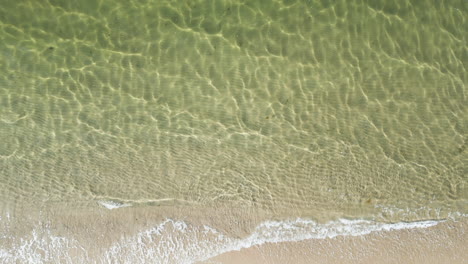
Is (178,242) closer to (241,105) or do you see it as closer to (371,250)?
(241,105)

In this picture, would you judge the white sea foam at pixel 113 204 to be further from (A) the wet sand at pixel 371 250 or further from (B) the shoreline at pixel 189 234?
(A) the wet sand at pixel 371 250

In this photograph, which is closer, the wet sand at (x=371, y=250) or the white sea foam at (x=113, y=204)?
the wet sand at (x=371, y=250)

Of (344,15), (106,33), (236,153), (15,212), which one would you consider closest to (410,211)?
(236,153)

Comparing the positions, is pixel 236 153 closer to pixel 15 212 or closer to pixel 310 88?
pixel 310 88

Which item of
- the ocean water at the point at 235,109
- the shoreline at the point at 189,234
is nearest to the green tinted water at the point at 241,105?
the ocean water at the point at 235,109

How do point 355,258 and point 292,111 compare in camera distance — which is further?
point 292,111

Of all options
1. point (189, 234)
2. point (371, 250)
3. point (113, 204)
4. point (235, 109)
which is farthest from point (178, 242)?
point (371, 250)
